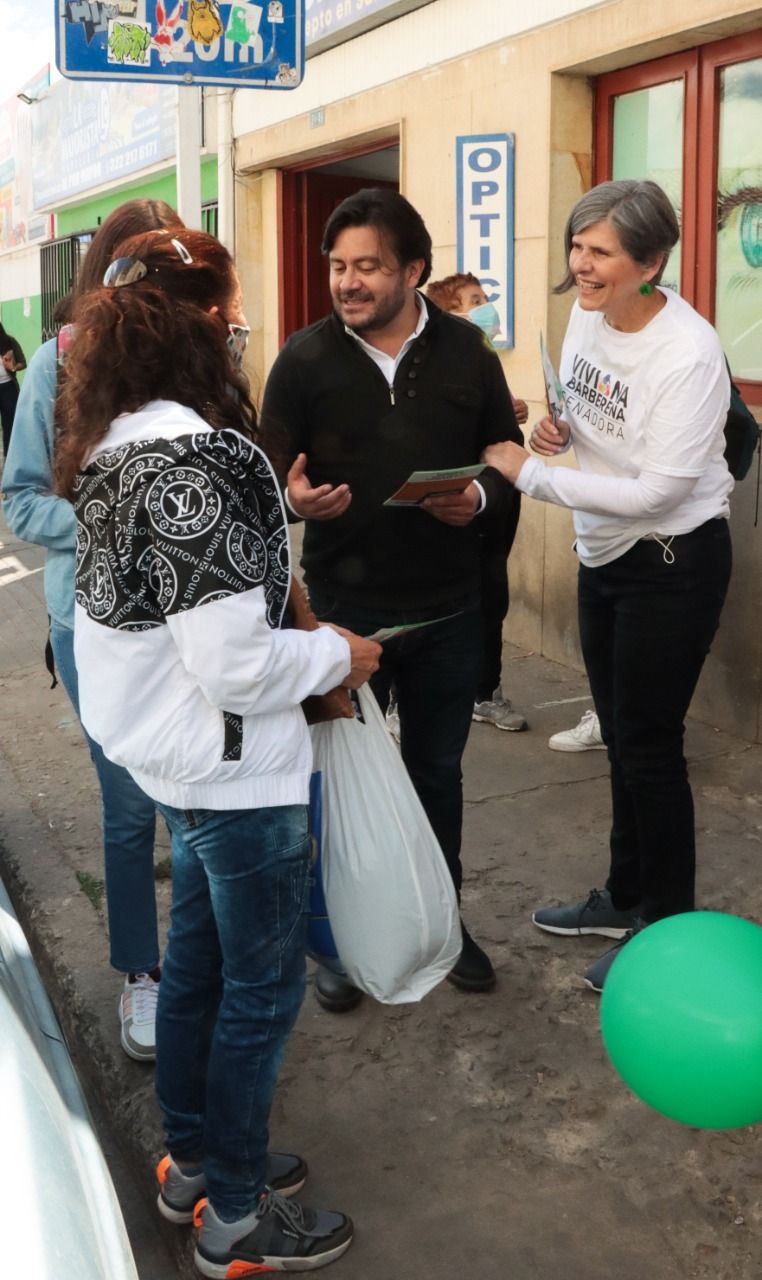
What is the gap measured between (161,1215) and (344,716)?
3.90 feet

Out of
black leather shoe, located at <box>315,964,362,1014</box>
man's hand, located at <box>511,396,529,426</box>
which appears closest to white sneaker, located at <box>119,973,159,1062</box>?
black leather shoe, located at <box>315,964,362,1014</box>

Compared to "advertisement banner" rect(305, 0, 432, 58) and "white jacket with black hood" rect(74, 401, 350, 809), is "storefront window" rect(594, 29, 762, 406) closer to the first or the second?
"advertisement banner" rect(305, 0, 432, 58)

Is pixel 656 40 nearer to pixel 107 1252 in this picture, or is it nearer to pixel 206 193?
pixel 107 1252

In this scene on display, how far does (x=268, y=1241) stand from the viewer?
2453 mm

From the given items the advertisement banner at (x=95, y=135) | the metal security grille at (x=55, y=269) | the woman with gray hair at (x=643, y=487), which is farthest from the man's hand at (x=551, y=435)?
the metal security grille at (x=55, y=269)

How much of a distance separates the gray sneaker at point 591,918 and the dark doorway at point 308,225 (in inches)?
251

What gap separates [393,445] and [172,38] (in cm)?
249

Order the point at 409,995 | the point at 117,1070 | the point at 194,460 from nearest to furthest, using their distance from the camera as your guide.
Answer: the point at 194,460, the point at 409,995, the point at 117,1070

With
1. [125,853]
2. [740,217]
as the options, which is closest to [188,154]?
[740,217]

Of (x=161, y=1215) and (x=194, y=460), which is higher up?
(x=194, y=460)

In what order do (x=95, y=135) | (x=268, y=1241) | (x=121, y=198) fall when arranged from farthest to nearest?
(x=121, y=198)
(x=95, y=135)
(x=268, y=1241)

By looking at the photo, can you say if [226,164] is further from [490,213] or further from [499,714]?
[499,714]

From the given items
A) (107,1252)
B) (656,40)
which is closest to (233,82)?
(656,40)

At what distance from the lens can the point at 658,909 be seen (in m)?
3.34
